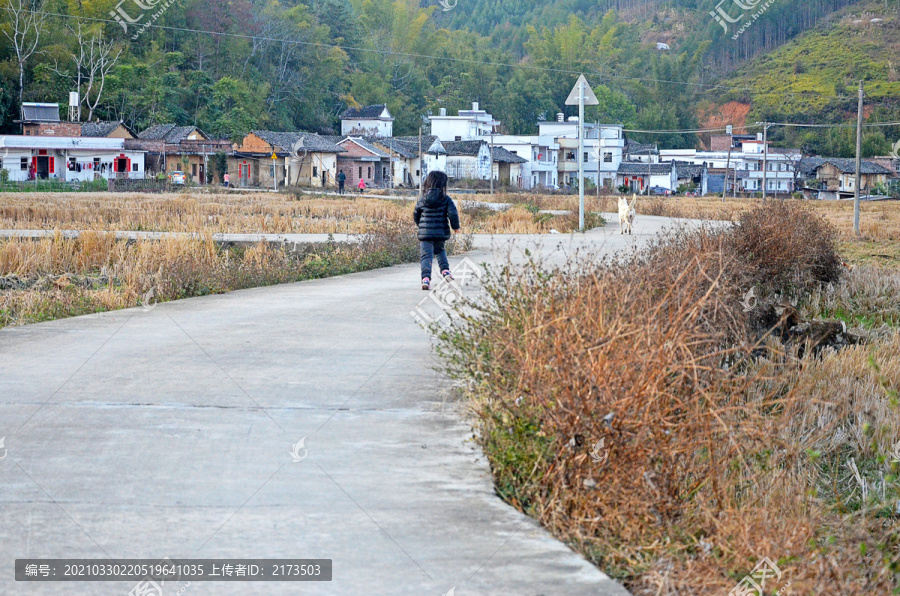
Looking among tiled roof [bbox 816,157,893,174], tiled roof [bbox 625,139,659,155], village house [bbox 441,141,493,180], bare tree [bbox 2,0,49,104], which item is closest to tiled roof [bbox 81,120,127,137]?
bare tree [bbox 2,0,49,104]

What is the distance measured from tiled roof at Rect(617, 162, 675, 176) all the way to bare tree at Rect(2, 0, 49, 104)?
55043mm

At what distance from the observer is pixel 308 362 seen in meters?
7.86

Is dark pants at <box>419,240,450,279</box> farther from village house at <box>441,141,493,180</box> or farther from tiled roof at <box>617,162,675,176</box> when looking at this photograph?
tiled roof at <box>617,162,675,176</box>

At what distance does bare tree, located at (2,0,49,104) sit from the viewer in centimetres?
7869

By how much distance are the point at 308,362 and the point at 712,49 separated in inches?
7176

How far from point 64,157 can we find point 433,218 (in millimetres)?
66008

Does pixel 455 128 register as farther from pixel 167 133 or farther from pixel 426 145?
pixel 167 133

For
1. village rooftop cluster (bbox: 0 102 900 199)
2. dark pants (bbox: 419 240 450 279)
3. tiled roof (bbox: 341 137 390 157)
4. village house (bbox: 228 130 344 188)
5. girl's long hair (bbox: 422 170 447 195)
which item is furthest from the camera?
tiled roof (bbox: 341 137 390 157)

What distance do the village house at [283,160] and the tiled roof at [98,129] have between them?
31.3 feet

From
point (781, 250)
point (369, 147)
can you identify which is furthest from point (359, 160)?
point (781, 250)

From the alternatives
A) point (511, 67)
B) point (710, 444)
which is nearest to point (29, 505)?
point (710, 444)

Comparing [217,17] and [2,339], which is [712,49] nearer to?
[217,17]

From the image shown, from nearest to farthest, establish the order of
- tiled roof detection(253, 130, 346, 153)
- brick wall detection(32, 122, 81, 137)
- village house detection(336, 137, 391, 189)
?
brick wall detection(32, 122, 81, 137) < tiled roof detection(253, 130, 346, 153) < village house detection(336, 137, 391, 189)

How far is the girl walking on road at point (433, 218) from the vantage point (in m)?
12.1
